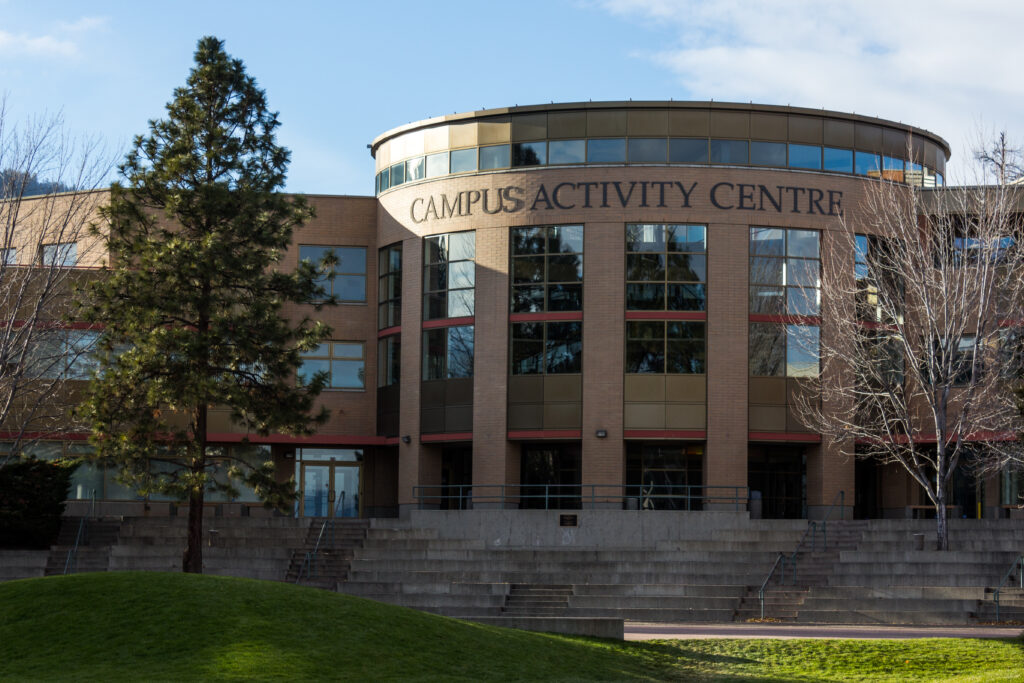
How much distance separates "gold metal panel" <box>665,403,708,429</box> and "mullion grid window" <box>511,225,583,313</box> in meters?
3.95

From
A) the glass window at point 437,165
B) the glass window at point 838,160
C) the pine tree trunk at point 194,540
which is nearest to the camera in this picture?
the pine tree trunk at point 194,540

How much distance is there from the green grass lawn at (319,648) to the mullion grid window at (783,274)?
1725 centimetres

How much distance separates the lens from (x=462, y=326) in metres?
38.1

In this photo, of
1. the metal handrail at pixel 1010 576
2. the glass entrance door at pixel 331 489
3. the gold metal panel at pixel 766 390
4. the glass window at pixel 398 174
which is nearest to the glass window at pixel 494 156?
the glass window at pixel 398 174

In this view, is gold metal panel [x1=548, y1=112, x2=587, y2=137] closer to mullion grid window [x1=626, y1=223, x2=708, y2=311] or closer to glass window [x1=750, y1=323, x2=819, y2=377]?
mullion grid window [x1=626, y1=223, x2=708, y2=311]

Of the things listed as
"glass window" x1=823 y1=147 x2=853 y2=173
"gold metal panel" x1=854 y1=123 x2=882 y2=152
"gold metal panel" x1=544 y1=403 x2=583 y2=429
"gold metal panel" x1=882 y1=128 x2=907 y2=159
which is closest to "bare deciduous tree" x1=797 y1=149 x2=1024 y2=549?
"glass window" x1=823 y1=147 x2=853 y2=173

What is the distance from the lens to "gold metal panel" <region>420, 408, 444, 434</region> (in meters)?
38.2

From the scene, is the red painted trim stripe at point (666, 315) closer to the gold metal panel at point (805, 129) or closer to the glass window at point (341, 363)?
the gold metal panel at point (805, 129)

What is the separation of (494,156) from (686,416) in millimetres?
9621

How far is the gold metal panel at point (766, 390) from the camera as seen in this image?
3662 cm

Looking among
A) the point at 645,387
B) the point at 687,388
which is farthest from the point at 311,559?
the point at 687,388

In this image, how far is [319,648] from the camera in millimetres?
16328

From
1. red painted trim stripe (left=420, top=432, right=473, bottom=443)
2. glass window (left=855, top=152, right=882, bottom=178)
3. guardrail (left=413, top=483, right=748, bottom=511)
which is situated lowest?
guardrail (left=413, top=483, right=748, bottom=511)

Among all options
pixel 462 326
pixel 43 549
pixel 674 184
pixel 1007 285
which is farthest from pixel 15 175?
pixel 1007 285
